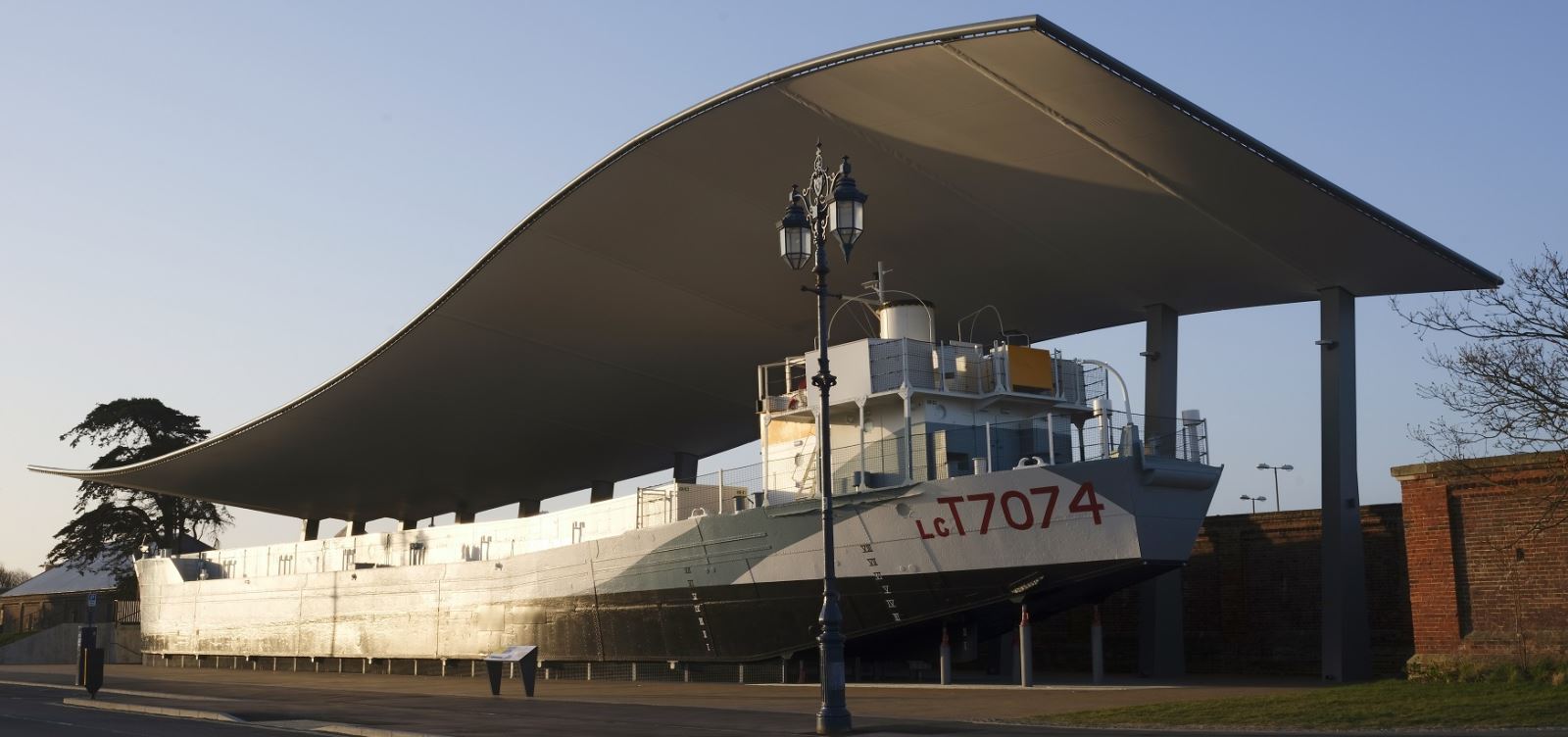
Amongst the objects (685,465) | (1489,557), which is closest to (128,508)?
(685,465)

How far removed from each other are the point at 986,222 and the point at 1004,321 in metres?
6.23

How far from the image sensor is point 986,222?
29.2 metres

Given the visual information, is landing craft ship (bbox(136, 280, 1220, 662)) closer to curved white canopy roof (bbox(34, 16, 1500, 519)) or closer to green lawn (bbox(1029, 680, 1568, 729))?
curved white canopy roof (bbox(34, 16, 1500, 519))

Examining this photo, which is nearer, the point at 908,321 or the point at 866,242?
the point at 908,321

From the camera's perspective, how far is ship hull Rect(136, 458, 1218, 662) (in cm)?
2319

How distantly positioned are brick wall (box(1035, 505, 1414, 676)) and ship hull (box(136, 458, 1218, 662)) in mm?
6606

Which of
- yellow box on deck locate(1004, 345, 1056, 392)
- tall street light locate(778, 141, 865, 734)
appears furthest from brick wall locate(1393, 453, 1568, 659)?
tall street light locate(778, 141, 865, 734)

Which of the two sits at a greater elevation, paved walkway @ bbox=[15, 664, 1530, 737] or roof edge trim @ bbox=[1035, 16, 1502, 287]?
roof edge trim @ bbox=[1035, 16, 1502, 287]

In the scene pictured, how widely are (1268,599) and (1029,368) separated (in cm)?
869

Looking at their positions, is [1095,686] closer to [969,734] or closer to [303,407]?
[969,734]

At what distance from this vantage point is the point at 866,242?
1230 inches

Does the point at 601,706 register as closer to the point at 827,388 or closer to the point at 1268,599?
the point at 827,388

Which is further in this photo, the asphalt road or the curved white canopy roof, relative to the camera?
the curved white canopy roof

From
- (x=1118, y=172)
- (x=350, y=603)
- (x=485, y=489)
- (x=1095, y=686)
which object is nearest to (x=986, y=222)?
(x=1118, y=172)
